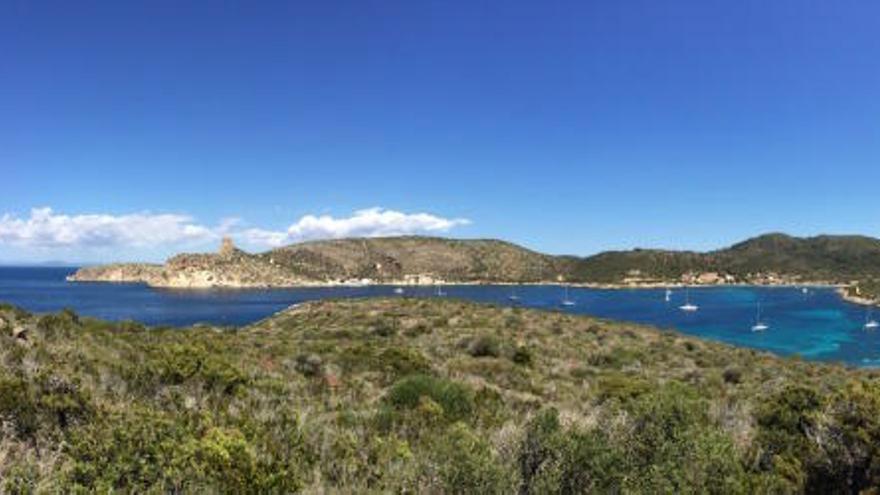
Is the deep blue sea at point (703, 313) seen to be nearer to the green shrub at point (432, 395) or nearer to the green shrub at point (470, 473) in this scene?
the green shrub at point (432, 395)

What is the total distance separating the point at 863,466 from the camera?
931 cm

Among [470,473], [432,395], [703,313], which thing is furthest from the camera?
[703,313]

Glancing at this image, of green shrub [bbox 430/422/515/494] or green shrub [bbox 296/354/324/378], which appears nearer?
green shrub [bbox 430/422/515/494]

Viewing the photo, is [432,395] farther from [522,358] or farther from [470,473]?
[522,358]

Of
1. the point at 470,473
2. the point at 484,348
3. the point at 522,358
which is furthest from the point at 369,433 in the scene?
the point at 484,348

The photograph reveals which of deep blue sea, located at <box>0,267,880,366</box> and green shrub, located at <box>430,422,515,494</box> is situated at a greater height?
green shrub, located at <box>430,422,515,494</box>

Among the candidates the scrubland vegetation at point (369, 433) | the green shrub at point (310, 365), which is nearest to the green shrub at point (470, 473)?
the scrubland vegetation at point (369, 433)

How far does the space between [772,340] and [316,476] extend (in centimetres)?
9870

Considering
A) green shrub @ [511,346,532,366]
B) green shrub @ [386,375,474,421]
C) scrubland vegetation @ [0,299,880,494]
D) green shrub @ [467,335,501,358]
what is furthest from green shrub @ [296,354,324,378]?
green shrub @ [467,335,501,358]

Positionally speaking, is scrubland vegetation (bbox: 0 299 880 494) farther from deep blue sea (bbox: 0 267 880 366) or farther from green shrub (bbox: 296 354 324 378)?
deep blue sea (bbox: 0 267 880 366)

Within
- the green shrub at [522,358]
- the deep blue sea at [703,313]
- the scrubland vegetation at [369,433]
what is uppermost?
the scrubland vegetation at [369,433]

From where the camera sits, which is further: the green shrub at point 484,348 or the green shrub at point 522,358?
the green shrub at point 484,348

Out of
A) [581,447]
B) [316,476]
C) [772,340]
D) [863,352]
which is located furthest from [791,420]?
[772,340]

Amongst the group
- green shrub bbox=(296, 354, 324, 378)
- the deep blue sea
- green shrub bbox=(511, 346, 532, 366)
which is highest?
green shrub bbox=(296, 354, 324, 378)
